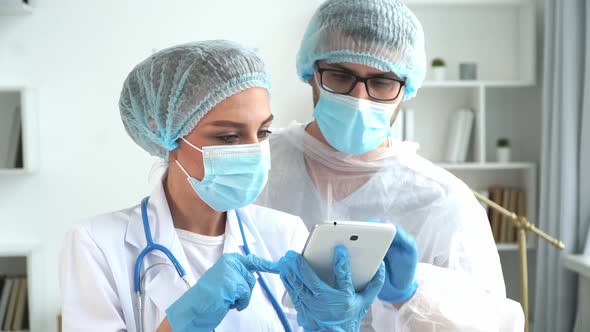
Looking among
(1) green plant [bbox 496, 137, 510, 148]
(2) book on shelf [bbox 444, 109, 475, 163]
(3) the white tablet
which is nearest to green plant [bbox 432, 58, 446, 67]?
(2) book on shelf [bbox 444, 109, 475, 163]

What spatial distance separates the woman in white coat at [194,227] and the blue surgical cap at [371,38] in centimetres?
32

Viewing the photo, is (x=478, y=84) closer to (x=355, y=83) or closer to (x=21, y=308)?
(x=355, y=83)

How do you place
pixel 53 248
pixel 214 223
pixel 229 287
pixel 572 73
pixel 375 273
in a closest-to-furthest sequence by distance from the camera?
pixel 229 287 → pixel 375 273 → pixel 214 223 → pixel 572 73 → pixel 53 248

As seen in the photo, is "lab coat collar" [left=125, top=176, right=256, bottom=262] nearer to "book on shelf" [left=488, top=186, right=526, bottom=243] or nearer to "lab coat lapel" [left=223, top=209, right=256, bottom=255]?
"lab coat lapel" [left=223, top=209, right=256, bottom=255]

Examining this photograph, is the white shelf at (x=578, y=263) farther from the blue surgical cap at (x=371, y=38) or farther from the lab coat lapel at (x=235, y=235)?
the lab coat lapel at (x=235, y=235)

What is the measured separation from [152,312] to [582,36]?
9.42 feet

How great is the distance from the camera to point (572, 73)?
3512 mm

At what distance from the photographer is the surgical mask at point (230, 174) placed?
1.50m

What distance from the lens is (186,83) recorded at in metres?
1.51

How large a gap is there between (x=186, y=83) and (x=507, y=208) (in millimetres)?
2962

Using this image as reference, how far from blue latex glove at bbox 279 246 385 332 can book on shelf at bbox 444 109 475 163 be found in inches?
108

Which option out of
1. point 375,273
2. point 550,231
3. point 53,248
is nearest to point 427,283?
point 375,273

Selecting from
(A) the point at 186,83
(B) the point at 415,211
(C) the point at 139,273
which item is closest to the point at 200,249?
(C) the point at 139,273

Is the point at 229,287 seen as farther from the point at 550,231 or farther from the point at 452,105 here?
the point at 452,105
